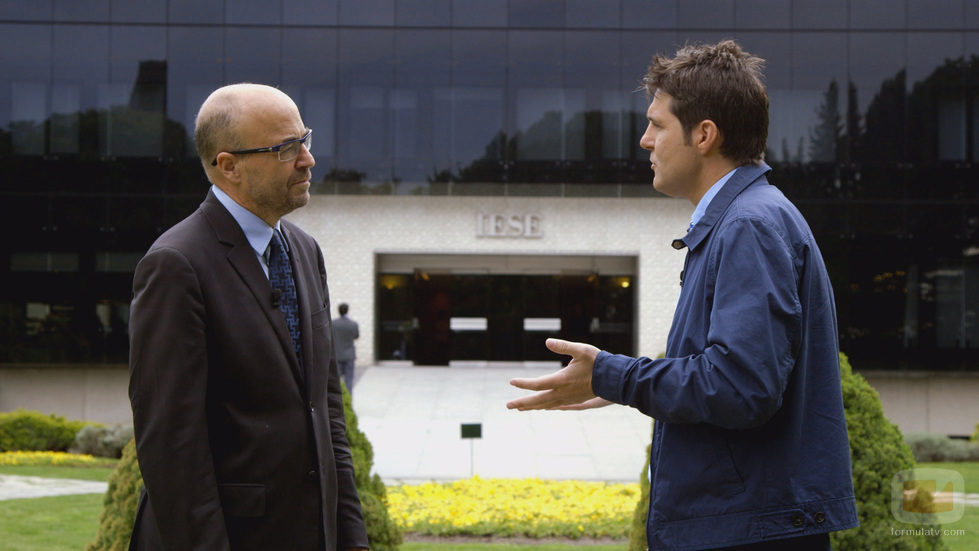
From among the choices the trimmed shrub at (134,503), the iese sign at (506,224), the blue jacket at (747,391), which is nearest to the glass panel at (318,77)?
the iese sign at (506,224)

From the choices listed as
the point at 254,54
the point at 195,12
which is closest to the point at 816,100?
the point at 254,54

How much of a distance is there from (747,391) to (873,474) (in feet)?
12.1

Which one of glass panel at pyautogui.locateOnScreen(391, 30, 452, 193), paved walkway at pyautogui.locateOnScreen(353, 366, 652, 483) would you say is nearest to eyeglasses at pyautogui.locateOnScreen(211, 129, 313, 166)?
paved walkway at pyautogui.locateOnScreen(353, 366, 652, 483)

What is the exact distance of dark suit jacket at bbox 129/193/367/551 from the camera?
8.50ft

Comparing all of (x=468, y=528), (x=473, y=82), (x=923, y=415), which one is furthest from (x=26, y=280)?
(x=923, y=415)

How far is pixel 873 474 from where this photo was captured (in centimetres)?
537

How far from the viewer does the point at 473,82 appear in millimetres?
28391

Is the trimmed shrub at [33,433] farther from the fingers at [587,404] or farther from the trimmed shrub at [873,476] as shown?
the fingers at [587,404]

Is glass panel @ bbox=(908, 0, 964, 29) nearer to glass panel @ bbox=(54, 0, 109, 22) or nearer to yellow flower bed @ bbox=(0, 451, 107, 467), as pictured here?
glass panel @ bbox=(54, 0, 109, 22)

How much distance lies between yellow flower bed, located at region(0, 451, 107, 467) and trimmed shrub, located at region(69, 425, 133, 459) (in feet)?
1.89

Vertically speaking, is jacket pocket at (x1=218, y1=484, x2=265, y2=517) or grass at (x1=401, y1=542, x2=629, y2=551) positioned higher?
jacket pocket at (x1=218, y1=484, x2=265, y2=517)

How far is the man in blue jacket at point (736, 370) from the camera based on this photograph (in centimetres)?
222

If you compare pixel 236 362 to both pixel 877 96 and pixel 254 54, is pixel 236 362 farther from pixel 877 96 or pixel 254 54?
pixel 877 96

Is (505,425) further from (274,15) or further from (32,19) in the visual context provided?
(32,19)
